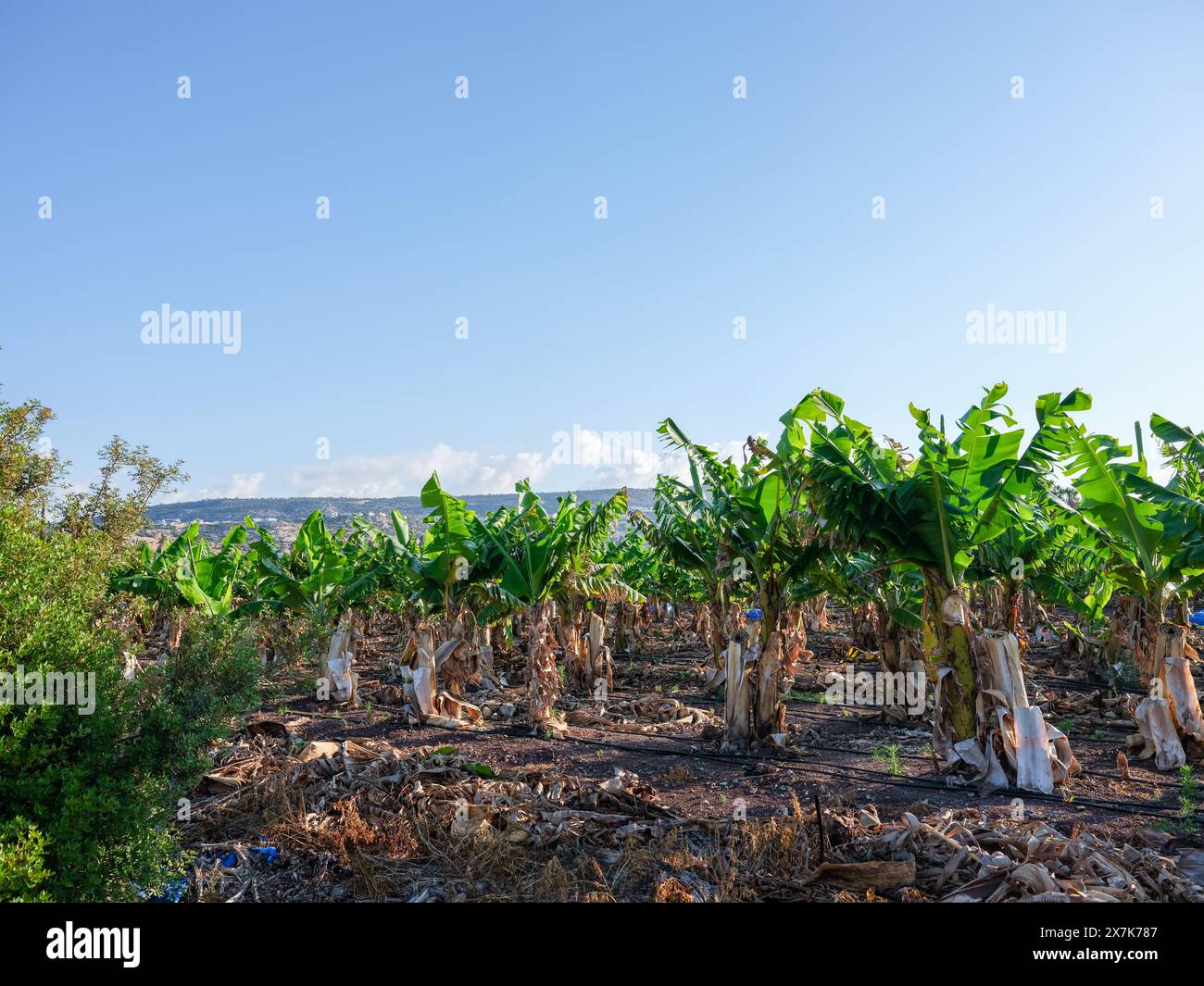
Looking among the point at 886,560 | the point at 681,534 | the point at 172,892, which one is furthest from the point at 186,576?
the point at 886,560

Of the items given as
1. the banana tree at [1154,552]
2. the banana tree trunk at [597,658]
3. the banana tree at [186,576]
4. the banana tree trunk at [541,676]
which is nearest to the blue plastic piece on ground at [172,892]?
the banana tree trunk at [541,676]

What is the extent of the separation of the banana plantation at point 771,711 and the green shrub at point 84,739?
1072 mm

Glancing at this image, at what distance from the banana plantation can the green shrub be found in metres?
1.07

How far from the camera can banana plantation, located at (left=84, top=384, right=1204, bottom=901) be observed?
607 cm

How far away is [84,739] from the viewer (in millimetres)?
4730

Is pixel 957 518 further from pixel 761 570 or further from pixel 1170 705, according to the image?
pixel 1170 705

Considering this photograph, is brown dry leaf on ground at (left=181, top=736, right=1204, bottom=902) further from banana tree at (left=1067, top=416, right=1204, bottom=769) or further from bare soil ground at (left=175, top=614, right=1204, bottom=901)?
banana tree at (left=1067, top=416, right=1204, bottom=769)

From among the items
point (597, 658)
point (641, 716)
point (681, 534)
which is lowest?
point (641, 716)

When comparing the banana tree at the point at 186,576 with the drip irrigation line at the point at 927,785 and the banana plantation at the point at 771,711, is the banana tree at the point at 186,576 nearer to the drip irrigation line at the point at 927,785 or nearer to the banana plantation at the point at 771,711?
the banana plantation at the point at 771,711

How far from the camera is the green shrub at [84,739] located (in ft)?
13.5

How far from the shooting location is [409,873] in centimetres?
619

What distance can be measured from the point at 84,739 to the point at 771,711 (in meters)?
8.73

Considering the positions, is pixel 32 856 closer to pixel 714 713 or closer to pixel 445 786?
pixel 445 786
